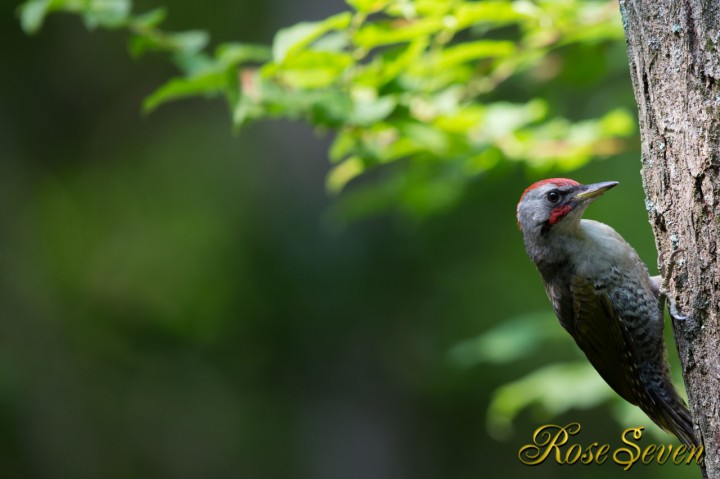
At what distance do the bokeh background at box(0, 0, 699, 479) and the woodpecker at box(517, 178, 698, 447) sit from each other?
3.84 metres

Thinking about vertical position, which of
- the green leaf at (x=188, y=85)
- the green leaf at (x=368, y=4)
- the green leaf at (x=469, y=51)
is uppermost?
the green leaf at (x=368, y=4)

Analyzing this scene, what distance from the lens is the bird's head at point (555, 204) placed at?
2.74m

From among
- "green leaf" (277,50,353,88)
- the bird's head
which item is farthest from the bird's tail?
"green leaf" (277,50,353,88)

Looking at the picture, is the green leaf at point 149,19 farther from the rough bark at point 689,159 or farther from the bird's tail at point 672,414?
the bird's tail at point 672,414

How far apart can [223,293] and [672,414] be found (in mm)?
5474

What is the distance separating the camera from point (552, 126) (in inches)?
134

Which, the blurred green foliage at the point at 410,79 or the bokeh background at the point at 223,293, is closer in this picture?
the blurred green foliage at the point at 410,79

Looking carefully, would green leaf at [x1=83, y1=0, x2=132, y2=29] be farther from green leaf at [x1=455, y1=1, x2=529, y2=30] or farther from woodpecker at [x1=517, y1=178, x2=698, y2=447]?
woodpecker at [x1=517, y1=178, x2=698, y2=447]

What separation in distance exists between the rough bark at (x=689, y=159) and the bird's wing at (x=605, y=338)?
76 centimetres

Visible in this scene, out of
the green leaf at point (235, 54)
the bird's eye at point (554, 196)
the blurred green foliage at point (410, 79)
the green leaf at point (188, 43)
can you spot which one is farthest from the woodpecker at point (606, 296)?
the green leaf at point (188, 43)

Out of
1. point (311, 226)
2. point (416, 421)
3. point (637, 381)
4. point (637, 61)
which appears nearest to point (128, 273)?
point (311, 226)

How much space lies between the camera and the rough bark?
1.92 meters

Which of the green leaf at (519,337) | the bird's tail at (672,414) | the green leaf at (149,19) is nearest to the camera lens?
the green leaf at (149,19)

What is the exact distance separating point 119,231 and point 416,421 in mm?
3597
